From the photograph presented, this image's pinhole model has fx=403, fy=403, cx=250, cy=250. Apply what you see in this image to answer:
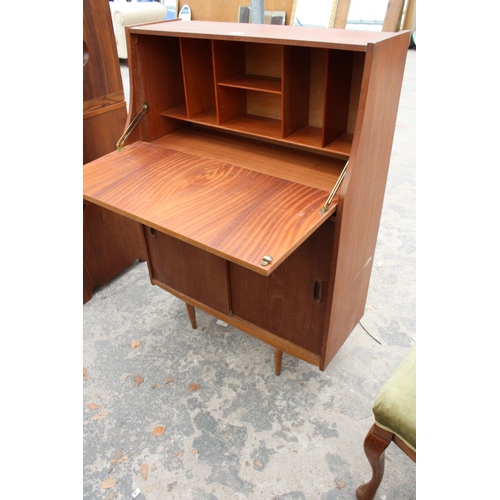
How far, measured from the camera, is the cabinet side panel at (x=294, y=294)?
4.83ft

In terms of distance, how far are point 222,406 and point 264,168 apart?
1.09 meters

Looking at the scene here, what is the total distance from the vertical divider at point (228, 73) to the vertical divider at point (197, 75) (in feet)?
0.45

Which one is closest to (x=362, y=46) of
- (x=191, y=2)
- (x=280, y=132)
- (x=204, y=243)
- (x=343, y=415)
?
(x=280, y=132)

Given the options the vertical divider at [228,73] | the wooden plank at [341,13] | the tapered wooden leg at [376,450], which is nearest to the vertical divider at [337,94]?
the vertical divider at [228,73]

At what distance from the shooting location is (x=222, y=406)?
1.85 metres

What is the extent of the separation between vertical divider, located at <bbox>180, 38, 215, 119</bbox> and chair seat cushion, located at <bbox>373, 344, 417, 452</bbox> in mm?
1309

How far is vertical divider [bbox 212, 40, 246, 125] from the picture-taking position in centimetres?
154

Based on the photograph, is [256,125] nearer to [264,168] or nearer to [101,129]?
[264,168]

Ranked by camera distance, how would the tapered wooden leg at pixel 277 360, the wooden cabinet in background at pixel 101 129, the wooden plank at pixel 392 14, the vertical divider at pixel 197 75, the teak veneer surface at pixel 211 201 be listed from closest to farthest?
1. the teak veneer surface at pixel 211 201
2. the vertical divider at pixel 197 75
3. the tapered wooden leg at pixel 277 360
4. the wooden cabinet in background at pixel 101 129
5. the wooden plank at pixel 392 14

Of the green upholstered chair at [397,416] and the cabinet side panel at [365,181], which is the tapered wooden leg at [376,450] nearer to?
the green upholstered chair at [397,416]

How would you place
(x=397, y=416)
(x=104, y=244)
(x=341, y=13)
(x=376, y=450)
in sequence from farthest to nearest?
(x=341, y=13), (x=104, y=244), (x=376, y=450), (x=397, y=416)

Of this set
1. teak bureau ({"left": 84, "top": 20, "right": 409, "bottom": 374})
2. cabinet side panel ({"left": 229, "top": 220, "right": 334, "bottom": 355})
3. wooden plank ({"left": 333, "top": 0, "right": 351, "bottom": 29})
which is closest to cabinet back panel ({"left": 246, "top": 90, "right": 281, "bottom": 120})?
teak bureau ({"left": 84, "top": 20, "right": 409, "bottom": 374})

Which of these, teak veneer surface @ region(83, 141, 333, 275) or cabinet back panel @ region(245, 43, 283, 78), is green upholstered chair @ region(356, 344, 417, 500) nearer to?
teak veneer surface @ region(83, 141, 333, 275)

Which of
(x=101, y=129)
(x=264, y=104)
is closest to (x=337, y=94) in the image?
(x=264, y=104)
